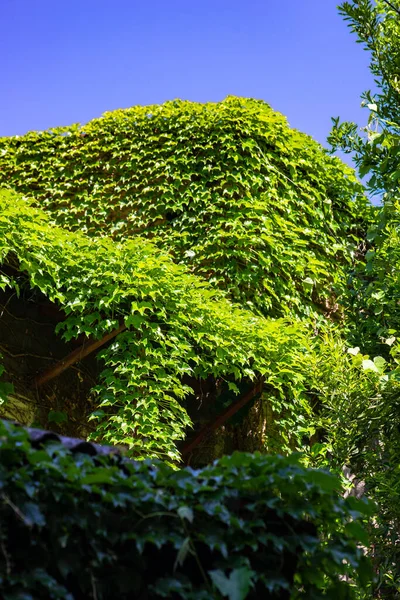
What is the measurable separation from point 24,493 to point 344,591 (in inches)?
41.2

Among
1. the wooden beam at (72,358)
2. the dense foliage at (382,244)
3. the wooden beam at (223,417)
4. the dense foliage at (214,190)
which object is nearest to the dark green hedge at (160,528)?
the dense foliage at (382,244)

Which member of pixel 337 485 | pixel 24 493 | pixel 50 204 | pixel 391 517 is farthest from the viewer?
pixel 50 204

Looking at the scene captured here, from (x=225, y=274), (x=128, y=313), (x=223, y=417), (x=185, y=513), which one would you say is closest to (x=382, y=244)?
(x=128, y=313)

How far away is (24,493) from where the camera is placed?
1.79m

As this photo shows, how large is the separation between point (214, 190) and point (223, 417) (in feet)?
8.08

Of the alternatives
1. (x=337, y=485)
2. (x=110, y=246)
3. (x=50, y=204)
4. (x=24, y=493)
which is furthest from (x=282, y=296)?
(x=24, y=493)

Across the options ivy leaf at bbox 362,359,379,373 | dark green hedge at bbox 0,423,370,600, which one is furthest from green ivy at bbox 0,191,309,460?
dark green hedge at bbox 0,423,370,600

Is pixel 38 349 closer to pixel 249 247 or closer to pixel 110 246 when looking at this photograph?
pixel 110 246

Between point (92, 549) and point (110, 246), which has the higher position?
point (110, 246)

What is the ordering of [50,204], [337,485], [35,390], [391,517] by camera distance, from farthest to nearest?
[50,204]
[35,390]
[391,517]
[337,485]

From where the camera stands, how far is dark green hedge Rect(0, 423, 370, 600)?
5.78 ft

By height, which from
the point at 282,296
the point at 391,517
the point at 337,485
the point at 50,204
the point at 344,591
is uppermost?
the point at 282,296

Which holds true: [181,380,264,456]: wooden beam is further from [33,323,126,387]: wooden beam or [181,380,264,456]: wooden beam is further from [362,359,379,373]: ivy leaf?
[362,359,379,373]: ivy leaf

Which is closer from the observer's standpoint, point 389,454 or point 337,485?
point 337,485
